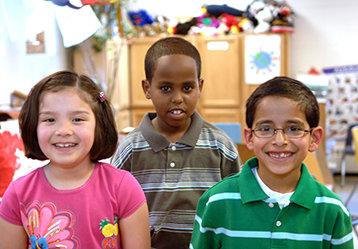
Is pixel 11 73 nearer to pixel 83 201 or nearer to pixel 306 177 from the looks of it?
pixel 83 201

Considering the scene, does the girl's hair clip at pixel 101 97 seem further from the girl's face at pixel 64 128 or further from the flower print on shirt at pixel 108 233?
the flower print on shirt at pixel 108 233

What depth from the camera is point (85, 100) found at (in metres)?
1.16

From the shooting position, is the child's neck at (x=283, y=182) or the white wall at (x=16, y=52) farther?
the white wall at (x=16, y=52)

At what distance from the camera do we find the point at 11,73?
4066mm

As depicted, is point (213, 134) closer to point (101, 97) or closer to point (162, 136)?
point (162, 136)

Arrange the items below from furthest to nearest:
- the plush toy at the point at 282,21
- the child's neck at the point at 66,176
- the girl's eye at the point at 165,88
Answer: the plush toy at the point at 282,21
the girl's eye at the point at 165,88
the child's neck at the point at 66,176

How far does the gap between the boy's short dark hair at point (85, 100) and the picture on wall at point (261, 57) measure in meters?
4.55

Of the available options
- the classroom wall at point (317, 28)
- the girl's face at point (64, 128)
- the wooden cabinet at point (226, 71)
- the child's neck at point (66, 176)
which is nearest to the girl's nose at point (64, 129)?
the girl's face at point (64, 128)

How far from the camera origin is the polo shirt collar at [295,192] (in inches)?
41.0

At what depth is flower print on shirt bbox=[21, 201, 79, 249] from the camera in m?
1.08

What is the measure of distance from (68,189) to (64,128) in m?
0.15

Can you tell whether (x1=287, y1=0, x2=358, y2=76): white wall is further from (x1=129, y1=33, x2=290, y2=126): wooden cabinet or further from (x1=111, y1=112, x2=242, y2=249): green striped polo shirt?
(x1=111, y1=112, x2=242, y2=249): green striped polo shirt

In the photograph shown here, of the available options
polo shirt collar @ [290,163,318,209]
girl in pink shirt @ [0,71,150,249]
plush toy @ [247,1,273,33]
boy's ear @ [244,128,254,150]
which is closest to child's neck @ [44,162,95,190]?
girl in pink shirt @ [0,71,150,249]

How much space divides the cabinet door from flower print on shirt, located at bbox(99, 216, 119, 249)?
4.64 metres
